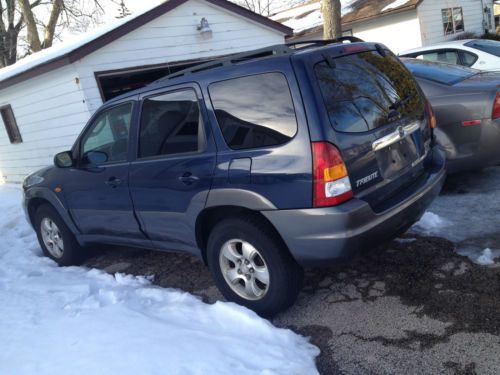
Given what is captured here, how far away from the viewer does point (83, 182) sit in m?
4.60

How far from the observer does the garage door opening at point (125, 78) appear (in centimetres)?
933

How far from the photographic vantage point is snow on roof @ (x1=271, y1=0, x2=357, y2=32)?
21906mm

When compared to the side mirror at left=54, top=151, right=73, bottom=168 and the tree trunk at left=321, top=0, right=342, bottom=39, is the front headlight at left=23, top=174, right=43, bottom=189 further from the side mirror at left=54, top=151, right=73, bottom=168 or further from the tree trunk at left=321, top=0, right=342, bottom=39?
the tree trunk at left=321, top=0, right=342, bottom=39

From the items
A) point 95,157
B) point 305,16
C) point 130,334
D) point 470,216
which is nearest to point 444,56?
point 470,216

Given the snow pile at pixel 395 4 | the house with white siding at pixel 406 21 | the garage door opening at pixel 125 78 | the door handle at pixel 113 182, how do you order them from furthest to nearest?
1. the house with white siding at pixel 406 21
2. the snow pile at pixel 395 4
3. the garage door opening at pixel 125 78
4. the door handle at pixel 113 182

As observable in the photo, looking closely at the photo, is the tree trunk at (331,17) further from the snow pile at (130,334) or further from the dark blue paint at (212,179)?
the snow pile at (130,334)

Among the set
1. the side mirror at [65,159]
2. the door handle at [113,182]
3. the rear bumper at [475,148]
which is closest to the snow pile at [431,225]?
the rear bumper at [475,148]

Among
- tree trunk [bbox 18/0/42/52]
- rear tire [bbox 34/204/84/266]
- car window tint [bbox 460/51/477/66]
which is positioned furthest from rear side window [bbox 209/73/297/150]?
tree trunk [bbox 18/0/42/52]

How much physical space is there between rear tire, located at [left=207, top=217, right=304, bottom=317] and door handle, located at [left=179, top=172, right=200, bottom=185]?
0.37 m

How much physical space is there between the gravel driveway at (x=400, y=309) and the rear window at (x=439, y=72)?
1842mm

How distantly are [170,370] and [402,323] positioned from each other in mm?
1533

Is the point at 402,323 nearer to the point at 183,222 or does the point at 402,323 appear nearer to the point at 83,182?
the point at 183,222

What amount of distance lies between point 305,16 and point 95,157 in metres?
22.2

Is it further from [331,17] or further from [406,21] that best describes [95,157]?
[406,21]
